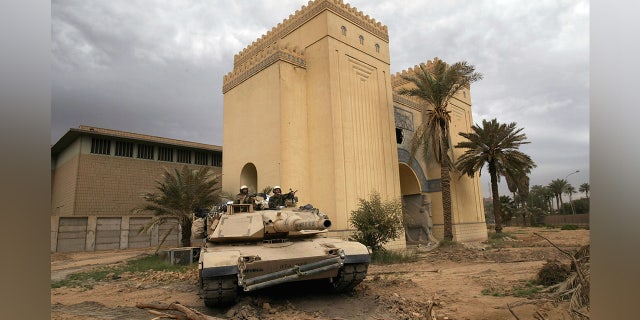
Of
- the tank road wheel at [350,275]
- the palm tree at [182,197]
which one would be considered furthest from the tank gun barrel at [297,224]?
the palm tree at [182,197]

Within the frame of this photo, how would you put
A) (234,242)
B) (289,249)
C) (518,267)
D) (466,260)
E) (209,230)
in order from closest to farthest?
(289,249) → (234,242) → (209,230) → (518,267) → (466,260)

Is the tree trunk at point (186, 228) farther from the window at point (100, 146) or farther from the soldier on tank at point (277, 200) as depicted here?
the window at point (100, 146)

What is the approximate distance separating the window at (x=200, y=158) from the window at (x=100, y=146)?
4.94m

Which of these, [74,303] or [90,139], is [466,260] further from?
[90,139]

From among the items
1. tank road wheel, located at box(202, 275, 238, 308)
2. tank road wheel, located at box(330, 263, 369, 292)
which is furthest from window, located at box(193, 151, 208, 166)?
tank road wheel, located at box(202, 275, 238, 308)

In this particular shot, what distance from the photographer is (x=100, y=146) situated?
2192cm

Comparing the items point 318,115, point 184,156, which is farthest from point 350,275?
point 184,156

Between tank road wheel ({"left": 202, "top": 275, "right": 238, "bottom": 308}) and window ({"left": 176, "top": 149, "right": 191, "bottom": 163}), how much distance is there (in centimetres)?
1998

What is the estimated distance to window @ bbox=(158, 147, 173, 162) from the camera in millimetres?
24047

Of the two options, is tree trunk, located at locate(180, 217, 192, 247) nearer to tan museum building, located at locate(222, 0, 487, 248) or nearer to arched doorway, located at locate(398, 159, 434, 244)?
tan museum building, located at locate(222, 0, 487, 248)

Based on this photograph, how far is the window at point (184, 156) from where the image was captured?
24.8 metres

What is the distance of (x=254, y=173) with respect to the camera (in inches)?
657
